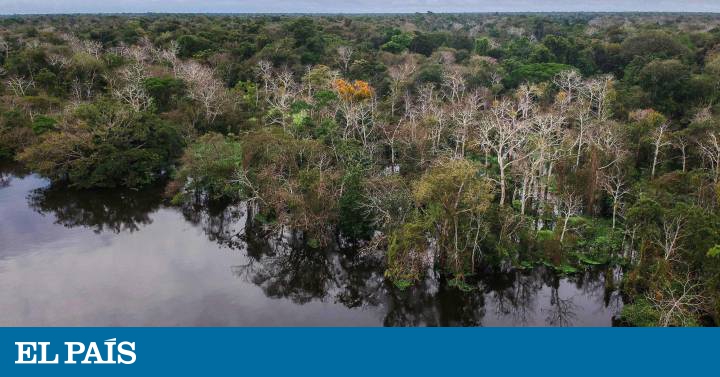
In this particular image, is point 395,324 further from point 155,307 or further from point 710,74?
point 710,74

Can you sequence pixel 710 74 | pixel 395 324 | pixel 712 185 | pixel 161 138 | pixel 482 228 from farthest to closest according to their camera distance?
pixel 710 74 → pixel 161 138 → pixel 712 185 → pixel 482 228 → pixel 395 324

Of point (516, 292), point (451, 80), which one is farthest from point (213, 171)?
point (451, 80)

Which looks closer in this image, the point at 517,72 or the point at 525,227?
the point at 525,227

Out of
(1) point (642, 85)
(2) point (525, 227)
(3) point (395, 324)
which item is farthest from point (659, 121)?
(3) point (395, 324)

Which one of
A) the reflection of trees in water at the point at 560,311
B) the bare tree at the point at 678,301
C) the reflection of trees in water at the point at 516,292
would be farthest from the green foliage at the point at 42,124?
the bare tree at the point at 678,301

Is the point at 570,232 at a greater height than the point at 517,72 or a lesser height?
lesser

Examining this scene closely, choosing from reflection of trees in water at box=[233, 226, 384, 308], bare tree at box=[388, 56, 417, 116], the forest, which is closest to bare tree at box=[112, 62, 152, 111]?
the forest

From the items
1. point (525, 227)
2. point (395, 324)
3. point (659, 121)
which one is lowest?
point (395, 324)

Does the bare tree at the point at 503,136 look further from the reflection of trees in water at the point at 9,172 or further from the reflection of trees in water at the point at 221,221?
the reflection of trees in water at the point at 9,172
